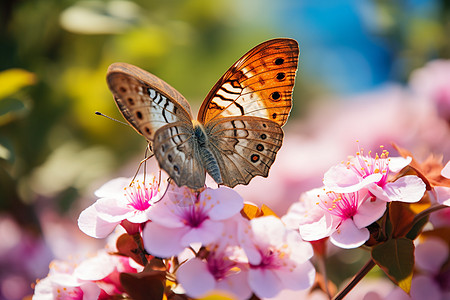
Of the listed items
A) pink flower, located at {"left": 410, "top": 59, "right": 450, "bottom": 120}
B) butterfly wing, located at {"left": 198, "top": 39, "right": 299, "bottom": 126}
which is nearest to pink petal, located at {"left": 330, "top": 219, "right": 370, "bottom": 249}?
butterfly wing, located at {"left": 198, "top": 39, "right": 299, "bottom": 126}

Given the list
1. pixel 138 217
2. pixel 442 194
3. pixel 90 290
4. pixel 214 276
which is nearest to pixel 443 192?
pixel 442 194

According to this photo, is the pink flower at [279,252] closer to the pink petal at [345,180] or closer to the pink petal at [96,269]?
the pink petal at [345,180]

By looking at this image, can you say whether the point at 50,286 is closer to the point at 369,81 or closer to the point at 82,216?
the point at 82,216

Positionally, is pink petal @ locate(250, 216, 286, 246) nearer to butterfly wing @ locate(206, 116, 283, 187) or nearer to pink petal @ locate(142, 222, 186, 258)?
pink petal @ locate(142, 222, 186, 258)

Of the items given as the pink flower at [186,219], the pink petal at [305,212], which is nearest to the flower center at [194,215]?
the pink flower at [186,219]

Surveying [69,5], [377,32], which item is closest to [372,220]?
[69,5]
